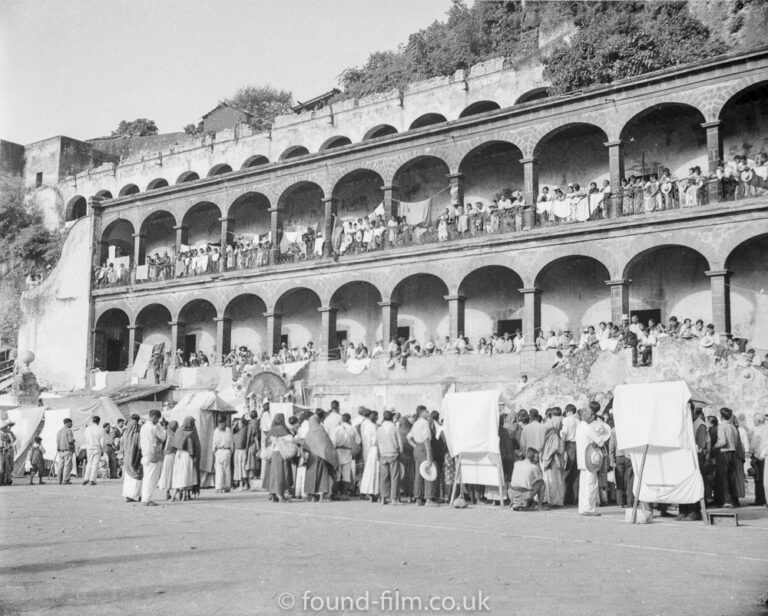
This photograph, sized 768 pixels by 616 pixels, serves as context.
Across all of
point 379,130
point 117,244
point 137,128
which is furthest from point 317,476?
point 137,128

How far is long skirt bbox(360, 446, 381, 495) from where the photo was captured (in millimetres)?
14320

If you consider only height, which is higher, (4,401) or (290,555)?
(4,401)

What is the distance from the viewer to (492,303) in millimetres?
26828

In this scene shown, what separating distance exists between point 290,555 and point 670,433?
211 inches

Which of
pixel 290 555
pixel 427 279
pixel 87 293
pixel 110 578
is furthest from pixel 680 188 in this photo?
pixel 87 293

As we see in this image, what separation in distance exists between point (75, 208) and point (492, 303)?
2722 cm

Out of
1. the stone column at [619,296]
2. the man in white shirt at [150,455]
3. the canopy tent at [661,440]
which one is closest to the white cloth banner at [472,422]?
the canopy tent at [661,440]

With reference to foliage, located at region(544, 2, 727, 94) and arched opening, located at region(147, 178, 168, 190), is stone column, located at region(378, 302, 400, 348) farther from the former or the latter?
arched opening, located at region(147, 178, 168, 190)

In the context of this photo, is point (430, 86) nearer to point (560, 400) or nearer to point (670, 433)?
point (560, 400)

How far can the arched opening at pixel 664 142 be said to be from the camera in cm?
2384

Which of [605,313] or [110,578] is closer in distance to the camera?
[110,578]

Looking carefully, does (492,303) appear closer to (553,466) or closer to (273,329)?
(273,329)

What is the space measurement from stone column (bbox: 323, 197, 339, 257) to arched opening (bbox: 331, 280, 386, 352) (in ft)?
4.56

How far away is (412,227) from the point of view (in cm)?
2688
